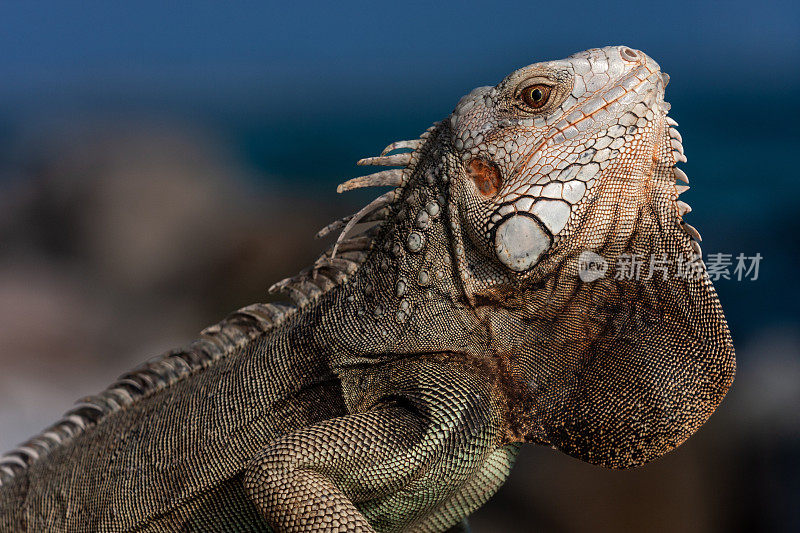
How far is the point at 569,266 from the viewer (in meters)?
1.97

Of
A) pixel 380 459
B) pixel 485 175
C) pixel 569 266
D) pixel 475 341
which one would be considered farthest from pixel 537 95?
pixel 380 459

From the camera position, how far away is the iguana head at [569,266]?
1880mm

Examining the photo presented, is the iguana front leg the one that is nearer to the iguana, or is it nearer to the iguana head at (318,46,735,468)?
the iguana

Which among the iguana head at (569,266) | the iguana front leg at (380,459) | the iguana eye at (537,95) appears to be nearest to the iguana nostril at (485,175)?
the iguana head at (569,266)

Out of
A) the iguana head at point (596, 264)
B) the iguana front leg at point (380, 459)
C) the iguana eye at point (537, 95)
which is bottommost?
the iguana front leg at point (380, 459)

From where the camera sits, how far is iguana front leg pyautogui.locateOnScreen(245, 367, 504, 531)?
5.98ft

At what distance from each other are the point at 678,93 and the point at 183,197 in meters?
3.60

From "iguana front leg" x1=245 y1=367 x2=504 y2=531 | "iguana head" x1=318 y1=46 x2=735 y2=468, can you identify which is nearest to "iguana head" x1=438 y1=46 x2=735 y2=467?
"iguana head" x1=318 y1=46 x2=735 y2=468

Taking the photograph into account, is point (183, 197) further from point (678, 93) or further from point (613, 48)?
point (613, 48)

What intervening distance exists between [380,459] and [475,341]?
0.42 m

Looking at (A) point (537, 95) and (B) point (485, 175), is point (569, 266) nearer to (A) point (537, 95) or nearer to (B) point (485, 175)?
(B) point (485, 175)

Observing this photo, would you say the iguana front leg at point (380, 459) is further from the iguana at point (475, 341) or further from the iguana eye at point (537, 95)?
the iguana eye at point (537, 95)

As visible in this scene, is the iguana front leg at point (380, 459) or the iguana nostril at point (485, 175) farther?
the iguana nostril at point (485, 175)

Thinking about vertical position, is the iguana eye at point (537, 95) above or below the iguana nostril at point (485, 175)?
above
